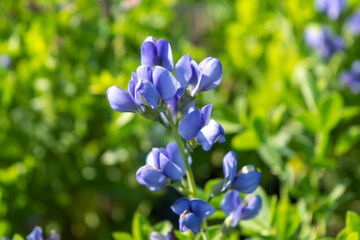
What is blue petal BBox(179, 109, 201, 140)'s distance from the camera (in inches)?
33.7

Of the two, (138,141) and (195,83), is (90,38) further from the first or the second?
(195,83)

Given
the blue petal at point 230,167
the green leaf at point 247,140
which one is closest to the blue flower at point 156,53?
the blue petal at point 230,167

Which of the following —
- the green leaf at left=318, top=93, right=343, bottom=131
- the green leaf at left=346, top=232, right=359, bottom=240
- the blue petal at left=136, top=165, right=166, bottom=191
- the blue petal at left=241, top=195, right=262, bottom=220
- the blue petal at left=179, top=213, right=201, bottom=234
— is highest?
the blue petal at left=136, top=165, right=166, bottom=191

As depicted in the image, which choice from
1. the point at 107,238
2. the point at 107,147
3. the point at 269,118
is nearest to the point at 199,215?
the point at 269,118

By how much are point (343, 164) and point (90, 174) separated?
1.02 metres

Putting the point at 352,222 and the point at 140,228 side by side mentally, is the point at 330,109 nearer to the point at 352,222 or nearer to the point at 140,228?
the point at 352,222

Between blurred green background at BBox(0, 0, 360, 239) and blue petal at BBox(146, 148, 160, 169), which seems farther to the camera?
blurred green background at BBox(0, 0, 360, 239)

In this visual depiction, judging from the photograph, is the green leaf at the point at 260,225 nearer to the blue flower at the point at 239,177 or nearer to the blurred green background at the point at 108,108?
the blue flower at the point at 239,177

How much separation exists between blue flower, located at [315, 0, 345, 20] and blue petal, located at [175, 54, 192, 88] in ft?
3.98

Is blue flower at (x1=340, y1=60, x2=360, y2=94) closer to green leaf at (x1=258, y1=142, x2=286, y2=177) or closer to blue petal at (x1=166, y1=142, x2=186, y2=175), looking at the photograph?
green leaf at (x1=258, y1=142, x2=286, y2=177)

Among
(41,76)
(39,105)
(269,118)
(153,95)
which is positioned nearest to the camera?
(153,95)

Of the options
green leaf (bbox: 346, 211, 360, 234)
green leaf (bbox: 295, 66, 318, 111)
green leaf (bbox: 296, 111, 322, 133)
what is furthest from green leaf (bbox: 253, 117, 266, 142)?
green leaf (bbox: 346, 211, 360, 234)

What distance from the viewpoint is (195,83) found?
3.01 feet

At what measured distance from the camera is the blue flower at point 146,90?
2.72 feet
